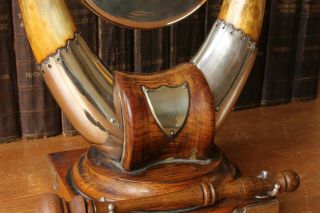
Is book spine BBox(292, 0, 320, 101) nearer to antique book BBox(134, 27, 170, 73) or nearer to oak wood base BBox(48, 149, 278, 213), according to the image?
antique book BBox(134, 27, 170, 73)

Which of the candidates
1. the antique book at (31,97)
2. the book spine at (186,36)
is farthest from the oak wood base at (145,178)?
the book spine at (186,36)

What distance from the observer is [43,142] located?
44.9 inches

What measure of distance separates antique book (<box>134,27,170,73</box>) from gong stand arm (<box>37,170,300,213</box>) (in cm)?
42

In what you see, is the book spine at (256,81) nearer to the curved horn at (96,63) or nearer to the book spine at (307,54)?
the book spine at (307,54)

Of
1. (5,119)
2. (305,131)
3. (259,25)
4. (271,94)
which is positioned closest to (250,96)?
(271,94)

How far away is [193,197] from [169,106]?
0.14 m

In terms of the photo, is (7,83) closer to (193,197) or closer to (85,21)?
(85,21)

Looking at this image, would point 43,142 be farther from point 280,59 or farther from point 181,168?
point 280,59

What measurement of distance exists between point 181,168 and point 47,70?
0.24m

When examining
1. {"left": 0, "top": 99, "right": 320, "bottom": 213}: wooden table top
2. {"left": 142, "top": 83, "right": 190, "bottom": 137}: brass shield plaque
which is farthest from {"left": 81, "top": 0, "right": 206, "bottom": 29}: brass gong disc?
{"left": 0, "top": 99, "right": 320, "bottom": 213}: wooden table top

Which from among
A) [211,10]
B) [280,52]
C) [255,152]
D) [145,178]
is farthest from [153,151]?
[280,52]

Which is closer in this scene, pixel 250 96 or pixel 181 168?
pixel 181 168

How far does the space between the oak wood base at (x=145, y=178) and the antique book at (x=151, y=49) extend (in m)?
0.27

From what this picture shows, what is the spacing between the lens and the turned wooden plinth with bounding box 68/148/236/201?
796mm
